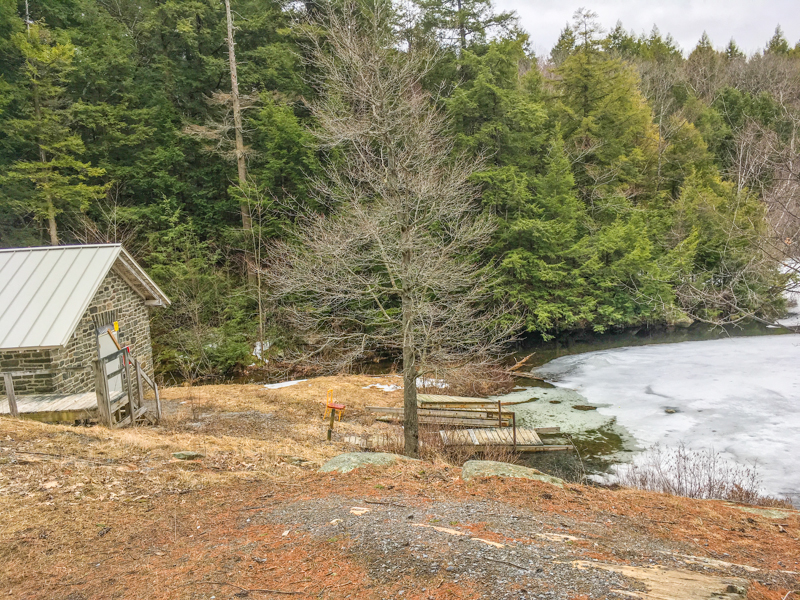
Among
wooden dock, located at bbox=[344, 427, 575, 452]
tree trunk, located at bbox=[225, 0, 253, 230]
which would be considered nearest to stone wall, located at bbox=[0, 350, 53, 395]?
wooden dock, located at bbox=[344, 427, 575, 452]

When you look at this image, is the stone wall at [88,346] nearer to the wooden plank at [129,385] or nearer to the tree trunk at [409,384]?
the wooden plank at [129,385]

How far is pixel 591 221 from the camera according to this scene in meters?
25.6

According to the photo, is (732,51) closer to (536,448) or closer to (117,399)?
(536,448)

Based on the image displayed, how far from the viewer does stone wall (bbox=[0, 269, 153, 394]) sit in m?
10.0

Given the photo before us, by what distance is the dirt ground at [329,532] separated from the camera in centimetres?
403

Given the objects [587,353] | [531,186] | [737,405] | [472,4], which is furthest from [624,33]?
[737,405]

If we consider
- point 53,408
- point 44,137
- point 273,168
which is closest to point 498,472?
point 53,408

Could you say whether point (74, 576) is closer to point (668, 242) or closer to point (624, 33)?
point (668, 242)

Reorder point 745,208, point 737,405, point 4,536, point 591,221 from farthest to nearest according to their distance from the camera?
point 591,221
point 745,208
point 737,405
point 4,536

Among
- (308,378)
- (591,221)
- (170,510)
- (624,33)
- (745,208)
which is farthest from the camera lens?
(624,33)

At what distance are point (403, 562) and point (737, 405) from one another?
1433 cm

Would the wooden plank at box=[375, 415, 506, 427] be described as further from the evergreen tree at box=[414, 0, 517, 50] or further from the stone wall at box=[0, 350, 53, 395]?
the evergreen tree at box=[414, 0, 517, 50]

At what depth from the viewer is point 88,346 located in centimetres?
1111

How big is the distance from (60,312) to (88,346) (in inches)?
51.3
